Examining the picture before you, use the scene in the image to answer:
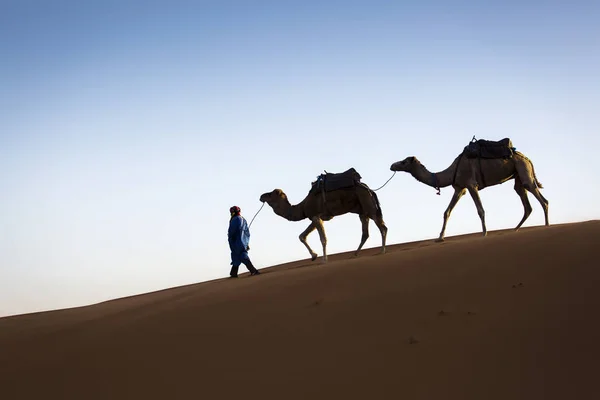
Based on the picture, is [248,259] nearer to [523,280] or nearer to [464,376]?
[523,280]

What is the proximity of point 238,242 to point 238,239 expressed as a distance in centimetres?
6

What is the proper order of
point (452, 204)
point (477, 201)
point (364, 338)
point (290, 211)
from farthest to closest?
1. point (290, 211)
2. point (452, 204)
3. point (477, 201)
4. point (364, 338)

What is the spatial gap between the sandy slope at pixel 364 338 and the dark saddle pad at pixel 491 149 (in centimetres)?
504

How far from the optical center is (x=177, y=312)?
9.00 metres

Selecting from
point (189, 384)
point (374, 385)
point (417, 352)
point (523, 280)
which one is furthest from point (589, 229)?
point (189, 384)

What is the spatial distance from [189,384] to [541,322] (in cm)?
341

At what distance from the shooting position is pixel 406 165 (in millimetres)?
15906

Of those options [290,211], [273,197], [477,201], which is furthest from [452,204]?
[273,197]

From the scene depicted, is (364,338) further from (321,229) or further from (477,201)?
(477,201)

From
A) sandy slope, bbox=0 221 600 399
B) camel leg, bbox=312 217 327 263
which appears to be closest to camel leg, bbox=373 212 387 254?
camel leg, bbox=312 217 327 263

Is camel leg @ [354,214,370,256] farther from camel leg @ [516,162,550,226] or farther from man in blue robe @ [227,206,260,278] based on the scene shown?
camel leg @ [516,162,550,226]

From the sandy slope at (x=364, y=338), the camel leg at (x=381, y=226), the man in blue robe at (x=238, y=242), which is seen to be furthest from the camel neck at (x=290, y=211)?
the sandy slope at (x=364, y=338)

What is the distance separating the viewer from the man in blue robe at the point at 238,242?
1430 cm

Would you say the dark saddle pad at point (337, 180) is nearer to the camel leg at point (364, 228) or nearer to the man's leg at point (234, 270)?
the camel leg at point (364, 228)
